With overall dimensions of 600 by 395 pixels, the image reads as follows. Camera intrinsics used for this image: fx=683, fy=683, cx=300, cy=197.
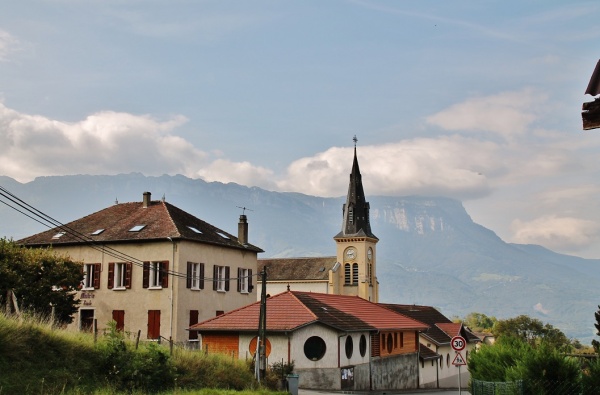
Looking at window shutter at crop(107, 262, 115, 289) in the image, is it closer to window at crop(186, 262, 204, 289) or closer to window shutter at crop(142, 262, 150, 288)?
window shutter at crop(142, 262, 150, 288)

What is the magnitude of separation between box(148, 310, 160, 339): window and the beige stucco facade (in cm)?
23

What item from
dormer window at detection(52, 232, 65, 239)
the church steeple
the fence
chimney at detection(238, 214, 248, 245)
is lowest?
the fence

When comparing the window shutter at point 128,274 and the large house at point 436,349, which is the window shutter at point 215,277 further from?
the large house at point 436,349

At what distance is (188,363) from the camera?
25.4 meters

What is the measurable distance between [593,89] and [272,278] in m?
86.2

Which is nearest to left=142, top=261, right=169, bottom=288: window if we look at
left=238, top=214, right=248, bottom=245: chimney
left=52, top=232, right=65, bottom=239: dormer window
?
left=52, top=232, right=65, bottom=239: dormer window

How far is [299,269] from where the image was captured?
9512 cm

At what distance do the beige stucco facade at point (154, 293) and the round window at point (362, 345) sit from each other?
1071cm

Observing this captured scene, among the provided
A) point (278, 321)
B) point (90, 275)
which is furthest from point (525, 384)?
point (90, 275)

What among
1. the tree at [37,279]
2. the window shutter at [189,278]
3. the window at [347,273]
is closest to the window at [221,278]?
the window shutter at [189,278]

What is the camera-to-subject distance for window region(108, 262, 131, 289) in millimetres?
43084

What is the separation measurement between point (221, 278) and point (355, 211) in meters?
52.4

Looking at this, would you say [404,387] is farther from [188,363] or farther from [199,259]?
[188,363]

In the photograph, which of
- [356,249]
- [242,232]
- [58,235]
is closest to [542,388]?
[242,232]
